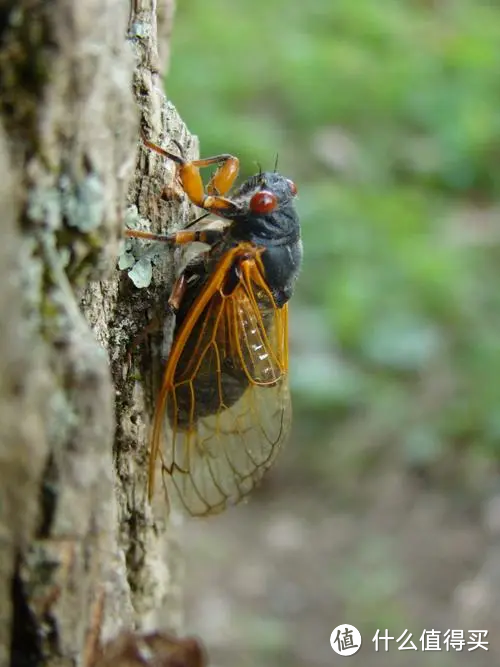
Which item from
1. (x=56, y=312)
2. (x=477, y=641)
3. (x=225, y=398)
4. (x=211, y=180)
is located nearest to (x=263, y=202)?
(x=211, y=180)

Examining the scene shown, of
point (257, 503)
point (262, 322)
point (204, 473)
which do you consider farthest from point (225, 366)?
point (257, 503)

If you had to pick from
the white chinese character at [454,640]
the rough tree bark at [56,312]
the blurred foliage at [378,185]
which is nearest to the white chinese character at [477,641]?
the white chinese character at [454,640]

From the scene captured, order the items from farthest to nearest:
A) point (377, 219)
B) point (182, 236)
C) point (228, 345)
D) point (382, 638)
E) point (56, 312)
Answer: point (377, 219)
point (382, 638)
point (228, 345)
point (182, 236)
point (56, 312)

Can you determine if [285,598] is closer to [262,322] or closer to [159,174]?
[262,322]

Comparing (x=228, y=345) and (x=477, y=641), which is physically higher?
(x=228, y=345)

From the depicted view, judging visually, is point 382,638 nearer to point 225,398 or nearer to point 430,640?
point 430,640
